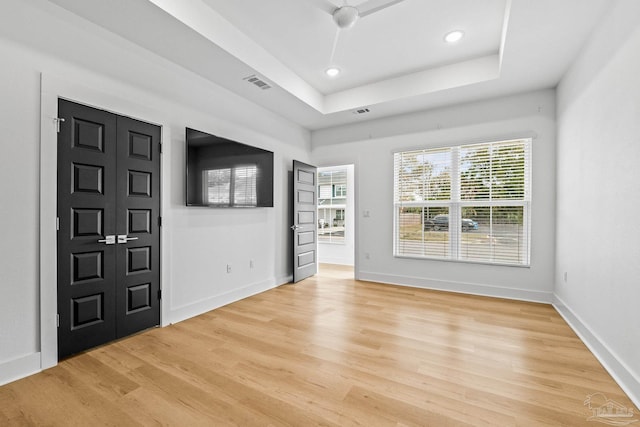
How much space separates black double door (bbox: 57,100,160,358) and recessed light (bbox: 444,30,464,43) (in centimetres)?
334

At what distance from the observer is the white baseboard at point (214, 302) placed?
3.18m

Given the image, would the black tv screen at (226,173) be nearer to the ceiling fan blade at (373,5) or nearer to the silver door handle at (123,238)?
the silver door handle at (123,238)

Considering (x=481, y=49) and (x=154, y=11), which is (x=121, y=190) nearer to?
(x=154, y=11)

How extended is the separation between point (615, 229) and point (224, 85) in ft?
13.8

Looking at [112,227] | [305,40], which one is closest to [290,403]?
[112,227]

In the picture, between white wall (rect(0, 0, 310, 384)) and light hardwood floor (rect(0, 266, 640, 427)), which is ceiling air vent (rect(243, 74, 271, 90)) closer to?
white wall (rect(0, 0, 310, 384))

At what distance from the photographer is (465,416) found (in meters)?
1.67

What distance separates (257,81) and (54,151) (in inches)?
86.0

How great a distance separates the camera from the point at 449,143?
4.41 metres

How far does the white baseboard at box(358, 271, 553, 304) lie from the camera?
3879 millimetres

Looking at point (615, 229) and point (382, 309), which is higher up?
point (615, 229)

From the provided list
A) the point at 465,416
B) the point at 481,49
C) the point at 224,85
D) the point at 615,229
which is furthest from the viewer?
the point at 224,85

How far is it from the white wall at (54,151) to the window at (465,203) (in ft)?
9.01

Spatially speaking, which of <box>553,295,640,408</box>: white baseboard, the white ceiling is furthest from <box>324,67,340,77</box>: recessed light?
<box>553,295,640,408</box>: white baseboard
